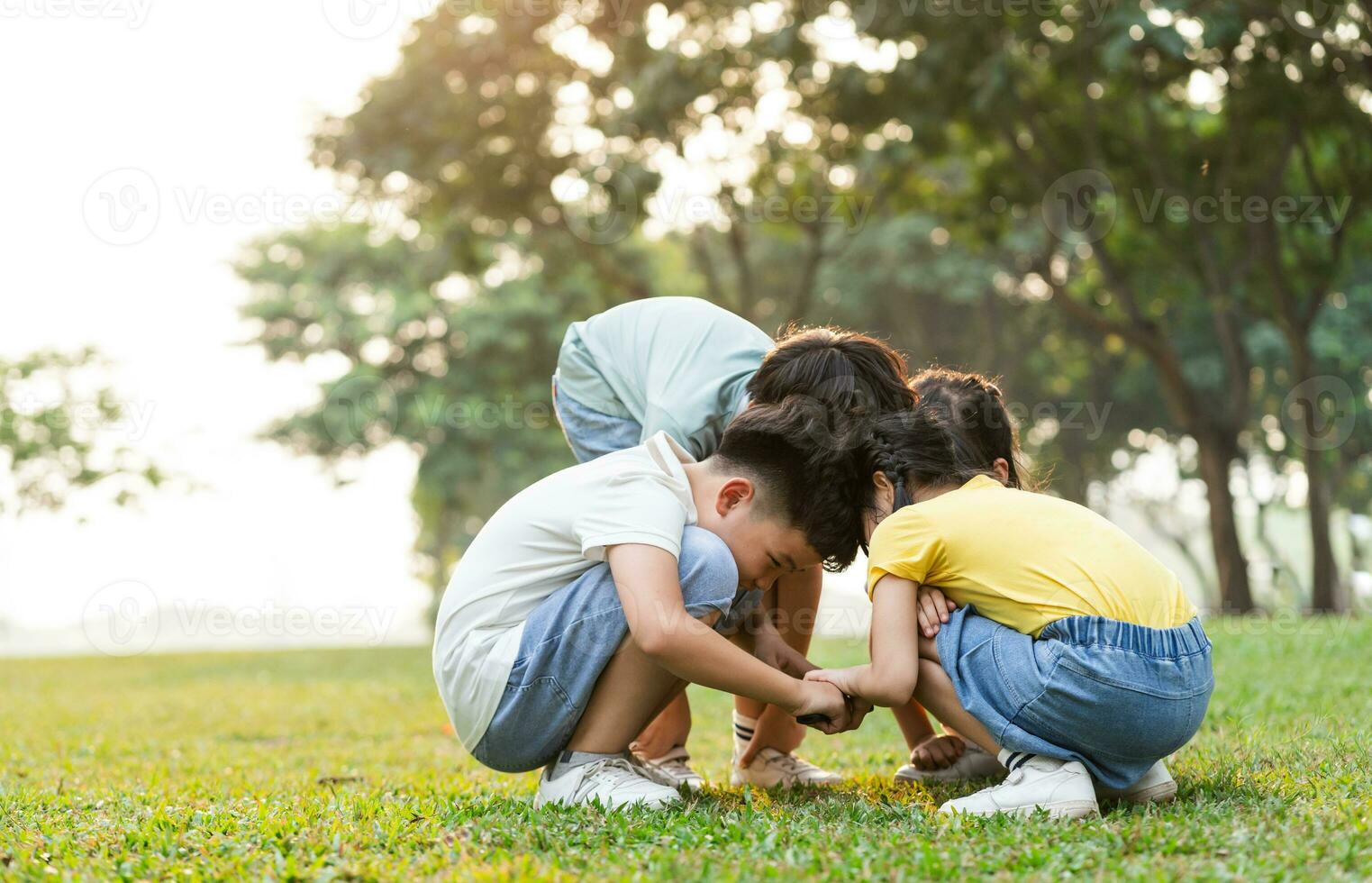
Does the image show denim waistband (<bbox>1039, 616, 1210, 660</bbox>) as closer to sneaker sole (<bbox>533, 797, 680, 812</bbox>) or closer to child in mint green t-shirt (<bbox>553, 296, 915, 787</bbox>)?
child in mint green t-shirt (<bbox>553, 296, 915, 787</bbox>)

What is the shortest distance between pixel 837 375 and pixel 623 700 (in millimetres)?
1014

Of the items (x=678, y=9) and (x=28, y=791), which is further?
(x=678, y=9)

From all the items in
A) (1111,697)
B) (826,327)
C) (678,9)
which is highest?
(678,9)

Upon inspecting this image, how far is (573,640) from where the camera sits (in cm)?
304

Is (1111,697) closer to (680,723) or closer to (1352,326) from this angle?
(680,723)

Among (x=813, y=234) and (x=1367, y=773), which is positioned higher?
→ (x=813, y=234)

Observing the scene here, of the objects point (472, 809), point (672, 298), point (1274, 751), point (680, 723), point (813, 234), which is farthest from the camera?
point (813, 234)

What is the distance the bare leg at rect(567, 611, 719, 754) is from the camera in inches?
120

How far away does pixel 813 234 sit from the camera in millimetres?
15508

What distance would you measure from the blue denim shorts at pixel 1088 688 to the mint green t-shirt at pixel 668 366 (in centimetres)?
105

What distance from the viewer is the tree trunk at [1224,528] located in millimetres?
13984

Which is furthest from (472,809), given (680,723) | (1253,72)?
(1253,72)

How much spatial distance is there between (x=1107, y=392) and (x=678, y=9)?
37.9ft

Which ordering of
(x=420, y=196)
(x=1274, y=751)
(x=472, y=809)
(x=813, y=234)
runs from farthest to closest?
1. (x=813, y=234)
2. (x=420, y=196)
3. (x=1274, y=751)
4. (x=472, y=809)
